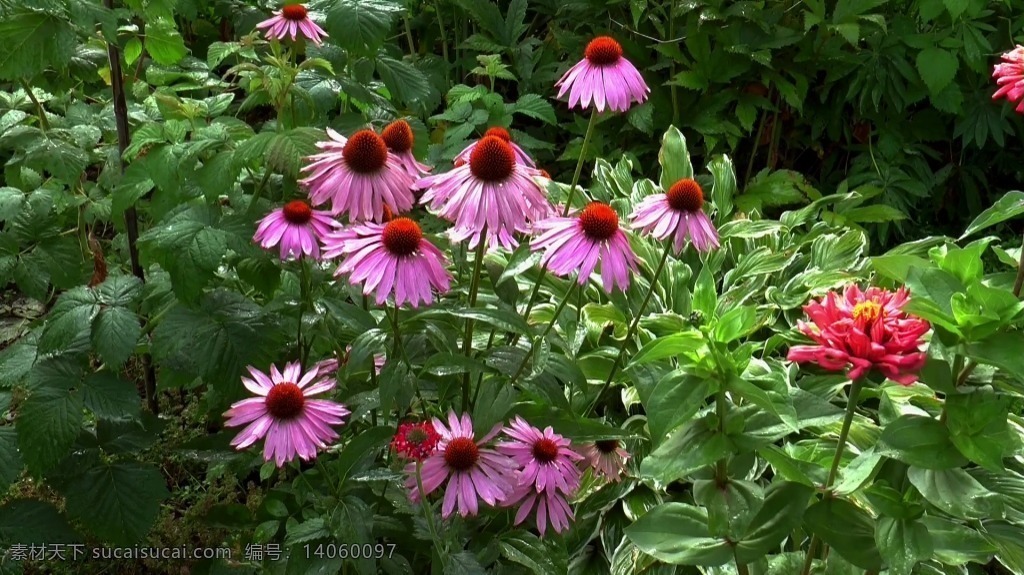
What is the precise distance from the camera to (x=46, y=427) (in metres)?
Answer: 1.30

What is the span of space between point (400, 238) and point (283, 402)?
0.28m

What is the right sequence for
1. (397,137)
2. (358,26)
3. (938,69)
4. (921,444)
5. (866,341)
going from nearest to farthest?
(866,341)
(921,444)
(397,137)
(358,26)
(938,69)

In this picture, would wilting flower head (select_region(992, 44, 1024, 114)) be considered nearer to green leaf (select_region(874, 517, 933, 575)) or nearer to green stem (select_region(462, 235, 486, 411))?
green leaf (select_region(874, 517, 933, 575))

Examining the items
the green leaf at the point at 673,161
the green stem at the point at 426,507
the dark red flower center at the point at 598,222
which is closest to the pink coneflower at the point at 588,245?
the dark red flower center at the point at 598,222

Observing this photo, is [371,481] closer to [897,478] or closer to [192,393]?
[897,478]

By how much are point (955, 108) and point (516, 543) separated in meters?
2.10

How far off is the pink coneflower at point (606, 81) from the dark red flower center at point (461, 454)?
484mm

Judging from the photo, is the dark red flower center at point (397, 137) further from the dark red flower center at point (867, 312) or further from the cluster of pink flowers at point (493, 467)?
the dark red flower center at point (867, 312)

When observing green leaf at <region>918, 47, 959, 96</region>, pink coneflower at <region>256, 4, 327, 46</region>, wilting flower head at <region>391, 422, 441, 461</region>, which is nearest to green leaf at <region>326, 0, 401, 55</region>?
pink coneflower at <region>256, 4, 327, 46</region>

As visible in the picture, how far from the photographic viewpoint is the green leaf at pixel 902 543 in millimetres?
1046

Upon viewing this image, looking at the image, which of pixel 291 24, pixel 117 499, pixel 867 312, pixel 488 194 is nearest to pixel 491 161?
pixel 488 194

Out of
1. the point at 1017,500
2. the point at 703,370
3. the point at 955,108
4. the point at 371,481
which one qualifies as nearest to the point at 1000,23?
the point at 955,108

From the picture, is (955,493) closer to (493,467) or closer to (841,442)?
(841,442)

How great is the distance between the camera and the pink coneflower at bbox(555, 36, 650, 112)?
49.3 inches
